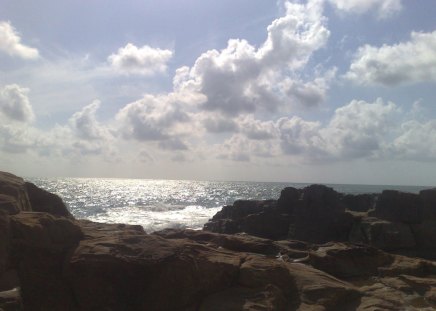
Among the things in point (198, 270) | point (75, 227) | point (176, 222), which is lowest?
point (176, 222)

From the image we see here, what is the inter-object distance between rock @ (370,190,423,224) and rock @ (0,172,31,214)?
78.8 feet

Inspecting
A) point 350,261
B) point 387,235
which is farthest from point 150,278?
point 387,235

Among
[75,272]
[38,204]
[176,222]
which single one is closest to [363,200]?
[176,222]

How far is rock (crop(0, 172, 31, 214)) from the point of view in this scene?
11.7 meters

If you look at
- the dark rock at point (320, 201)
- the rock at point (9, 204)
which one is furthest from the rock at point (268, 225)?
the rock at point (9, 204)

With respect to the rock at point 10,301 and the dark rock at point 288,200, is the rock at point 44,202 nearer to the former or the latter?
the rock at point 10,301

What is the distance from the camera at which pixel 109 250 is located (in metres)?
10.7

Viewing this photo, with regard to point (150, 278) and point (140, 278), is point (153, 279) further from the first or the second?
point (140, 278)

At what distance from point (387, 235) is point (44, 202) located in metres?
20.9

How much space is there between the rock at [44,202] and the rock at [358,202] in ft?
139

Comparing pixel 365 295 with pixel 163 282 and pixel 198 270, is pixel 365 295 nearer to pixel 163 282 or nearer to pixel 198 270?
pixel 198 270

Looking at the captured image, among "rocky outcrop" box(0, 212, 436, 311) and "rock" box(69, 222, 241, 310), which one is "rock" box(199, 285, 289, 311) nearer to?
"rocky outcrop" box(0, 212, 436, 311)

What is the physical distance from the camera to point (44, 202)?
1686 centimetres

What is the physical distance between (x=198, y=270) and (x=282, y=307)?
2.21m
